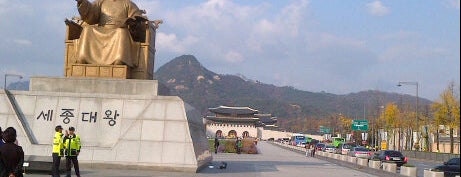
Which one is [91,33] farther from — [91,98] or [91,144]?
[91,144]

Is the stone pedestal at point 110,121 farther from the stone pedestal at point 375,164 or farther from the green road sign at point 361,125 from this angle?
the green road sign at point 361,125

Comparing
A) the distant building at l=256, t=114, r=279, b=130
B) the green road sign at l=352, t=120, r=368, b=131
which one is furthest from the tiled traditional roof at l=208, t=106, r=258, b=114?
the green road sign at l=352, t=120, r=368, b=131

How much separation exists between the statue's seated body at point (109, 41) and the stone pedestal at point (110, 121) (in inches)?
24.2

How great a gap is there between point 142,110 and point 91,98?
5.49 ft

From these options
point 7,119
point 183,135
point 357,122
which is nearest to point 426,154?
point 357,122

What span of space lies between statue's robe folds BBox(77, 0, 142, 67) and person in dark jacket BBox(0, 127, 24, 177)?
33.6 ft

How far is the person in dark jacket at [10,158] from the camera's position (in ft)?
23.9

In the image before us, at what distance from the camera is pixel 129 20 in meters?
18.1

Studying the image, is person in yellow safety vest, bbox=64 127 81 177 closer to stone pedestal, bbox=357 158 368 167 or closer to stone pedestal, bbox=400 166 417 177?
stone pedestal, bbox=400 166 417 177

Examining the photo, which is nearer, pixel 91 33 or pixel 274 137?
pixel 91 33

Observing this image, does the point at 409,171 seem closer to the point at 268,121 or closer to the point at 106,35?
the point at 106,35

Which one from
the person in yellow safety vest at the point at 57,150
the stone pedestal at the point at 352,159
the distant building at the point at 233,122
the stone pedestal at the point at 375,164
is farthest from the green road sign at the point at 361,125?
the distant building at the point at 233,122

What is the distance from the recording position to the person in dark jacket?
728 centimetres

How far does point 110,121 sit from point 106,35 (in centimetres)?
300
